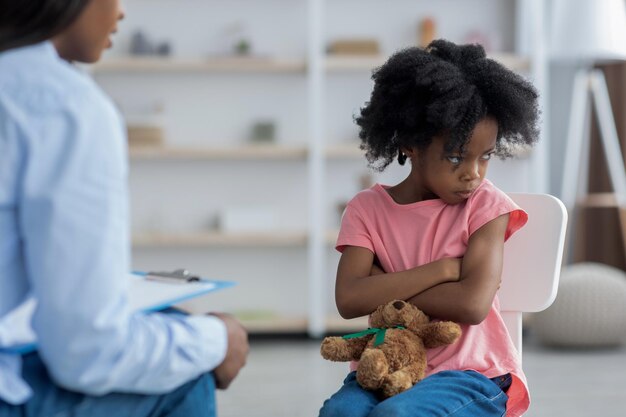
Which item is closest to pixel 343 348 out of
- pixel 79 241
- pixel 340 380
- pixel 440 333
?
pixel 440 333

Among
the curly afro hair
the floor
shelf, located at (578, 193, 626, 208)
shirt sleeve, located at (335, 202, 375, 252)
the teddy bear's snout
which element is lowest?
the floor

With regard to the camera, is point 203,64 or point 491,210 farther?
point 203,64

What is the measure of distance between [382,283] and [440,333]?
0.46 ft

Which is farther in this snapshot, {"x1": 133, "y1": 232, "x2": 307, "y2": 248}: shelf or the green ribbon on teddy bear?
{"x1": 133, "y1": 232, "x2": 307, "y2": 248}: shelf

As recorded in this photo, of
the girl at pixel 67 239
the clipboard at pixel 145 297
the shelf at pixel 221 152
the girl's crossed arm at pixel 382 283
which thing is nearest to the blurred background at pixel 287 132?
the shelf at pixel 221 152

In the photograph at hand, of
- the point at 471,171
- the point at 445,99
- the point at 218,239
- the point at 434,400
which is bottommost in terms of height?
the point at 218,239

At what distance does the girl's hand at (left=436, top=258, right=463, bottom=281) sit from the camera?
154 cm

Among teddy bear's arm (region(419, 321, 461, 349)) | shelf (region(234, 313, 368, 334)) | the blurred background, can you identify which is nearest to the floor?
shelf (region(234, 313, 368, 334))

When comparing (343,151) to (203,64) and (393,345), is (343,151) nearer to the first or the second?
(203,64)

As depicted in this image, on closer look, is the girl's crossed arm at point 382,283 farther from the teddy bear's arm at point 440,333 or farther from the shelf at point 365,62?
the shelf at point 365,62

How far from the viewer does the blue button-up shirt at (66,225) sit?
3.16 ft

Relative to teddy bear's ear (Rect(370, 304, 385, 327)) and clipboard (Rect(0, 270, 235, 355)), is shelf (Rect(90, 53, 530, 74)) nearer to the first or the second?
teddy bear's ear (Rect(370, 304, 385, 327))

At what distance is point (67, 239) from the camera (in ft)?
3.16

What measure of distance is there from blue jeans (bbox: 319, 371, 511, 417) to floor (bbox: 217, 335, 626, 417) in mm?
1318
